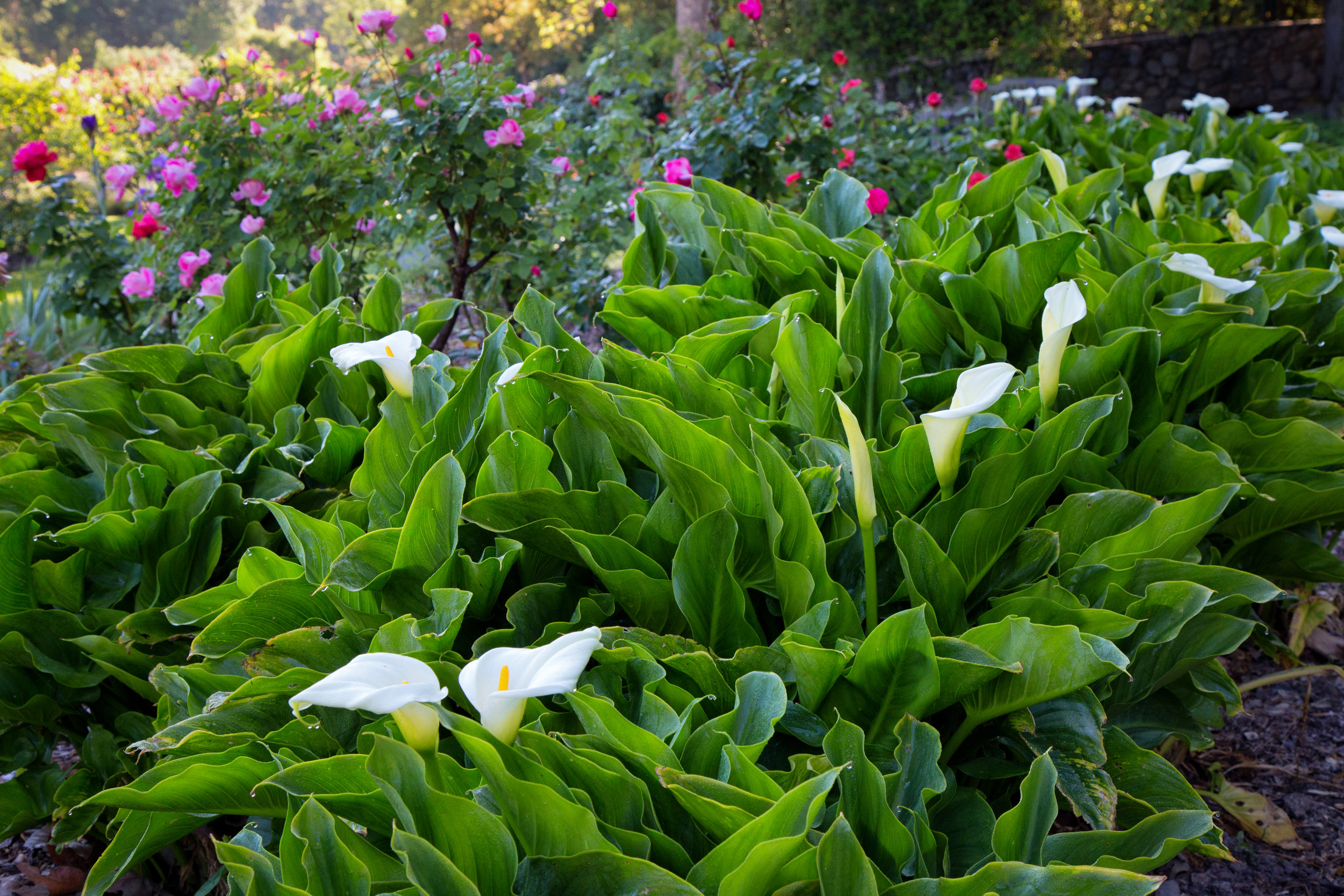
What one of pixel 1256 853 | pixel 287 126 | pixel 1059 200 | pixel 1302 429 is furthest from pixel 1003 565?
pixel 287 126

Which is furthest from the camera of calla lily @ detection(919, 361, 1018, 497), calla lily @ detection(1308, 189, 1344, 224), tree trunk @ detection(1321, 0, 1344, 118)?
tree trunk @ detection(1321, 0, 1344, 118)

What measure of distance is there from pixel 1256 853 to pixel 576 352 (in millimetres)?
1948

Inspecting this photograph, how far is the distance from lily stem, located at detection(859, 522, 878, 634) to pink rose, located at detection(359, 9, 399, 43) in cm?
326

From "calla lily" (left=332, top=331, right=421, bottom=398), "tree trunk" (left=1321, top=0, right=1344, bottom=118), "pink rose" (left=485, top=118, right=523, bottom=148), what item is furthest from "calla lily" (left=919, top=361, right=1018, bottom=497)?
"tree trunk" (left=1321, top=0, right=1344, bottom=118)

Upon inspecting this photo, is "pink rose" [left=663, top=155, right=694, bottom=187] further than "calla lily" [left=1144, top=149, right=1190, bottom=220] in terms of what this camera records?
Yes

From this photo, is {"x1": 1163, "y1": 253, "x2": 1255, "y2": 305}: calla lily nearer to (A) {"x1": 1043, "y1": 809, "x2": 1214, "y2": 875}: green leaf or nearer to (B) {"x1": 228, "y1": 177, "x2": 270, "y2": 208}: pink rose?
(A) {"x1": 1043, "y1": 809, "x2": 1214, "y2": 875}: green leaf

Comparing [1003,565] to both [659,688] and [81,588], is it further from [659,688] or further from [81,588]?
[81,588]

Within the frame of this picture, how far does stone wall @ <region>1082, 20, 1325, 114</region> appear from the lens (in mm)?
14203

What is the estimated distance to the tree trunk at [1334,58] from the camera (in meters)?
13.0

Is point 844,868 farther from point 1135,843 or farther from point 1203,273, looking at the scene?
point 1203,273

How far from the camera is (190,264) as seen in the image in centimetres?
360

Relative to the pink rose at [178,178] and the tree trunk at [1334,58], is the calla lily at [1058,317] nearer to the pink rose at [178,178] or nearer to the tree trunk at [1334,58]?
the pink rose at [178,178]

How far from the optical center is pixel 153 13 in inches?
1539

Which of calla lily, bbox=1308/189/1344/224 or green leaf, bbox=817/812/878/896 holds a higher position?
calla lily, bbox=1308/189/1344/224
